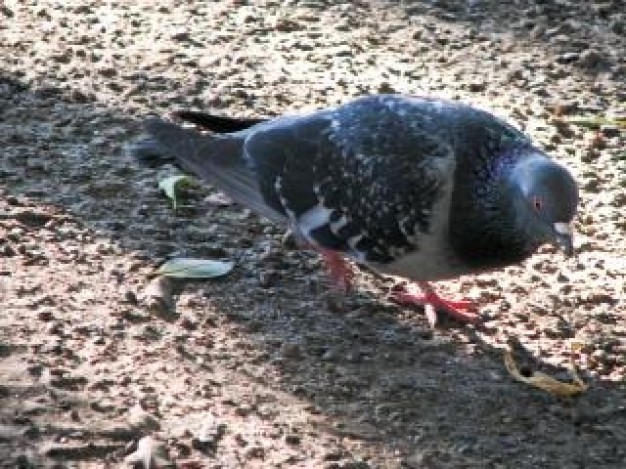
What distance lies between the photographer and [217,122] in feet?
21.6

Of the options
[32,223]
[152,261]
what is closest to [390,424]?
[152,261]

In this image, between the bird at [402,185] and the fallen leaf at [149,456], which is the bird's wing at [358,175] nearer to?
the bird at [402,185]

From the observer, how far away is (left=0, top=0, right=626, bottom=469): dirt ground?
5.19 m

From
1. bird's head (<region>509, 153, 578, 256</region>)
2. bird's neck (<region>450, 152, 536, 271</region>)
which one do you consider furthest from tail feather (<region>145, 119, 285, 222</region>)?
bird's head (<region>509, 153, 578, 256</region>)

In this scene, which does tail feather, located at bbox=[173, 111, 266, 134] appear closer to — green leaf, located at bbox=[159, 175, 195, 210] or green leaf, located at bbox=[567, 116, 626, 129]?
green leaf, located at bbox=[159, 175, 195, 210]

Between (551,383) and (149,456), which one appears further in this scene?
(551,383)

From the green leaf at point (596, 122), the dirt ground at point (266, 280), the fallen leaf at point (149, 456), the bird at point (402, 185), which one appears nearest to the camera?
the fallen leaf at point (149, 456)

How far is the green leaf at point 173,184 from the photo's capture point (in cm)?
687

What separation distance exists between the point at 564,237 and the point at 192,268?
1.86 m

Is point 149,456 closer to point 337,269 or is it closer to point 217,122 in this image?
point 337,269

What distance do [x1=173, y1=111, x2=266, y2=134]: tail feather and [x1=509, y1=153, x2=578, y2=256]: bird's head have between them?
165 centimetres

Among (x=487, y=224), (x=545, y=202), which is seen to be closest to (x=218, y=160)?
(x=487, y=224)

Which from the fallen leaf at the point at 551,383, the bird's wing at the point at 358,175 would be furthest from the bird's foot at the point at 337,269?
the fallen leaf at the point at 551,383

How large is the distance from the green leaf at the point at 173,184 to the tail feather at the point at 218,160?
444 mm
